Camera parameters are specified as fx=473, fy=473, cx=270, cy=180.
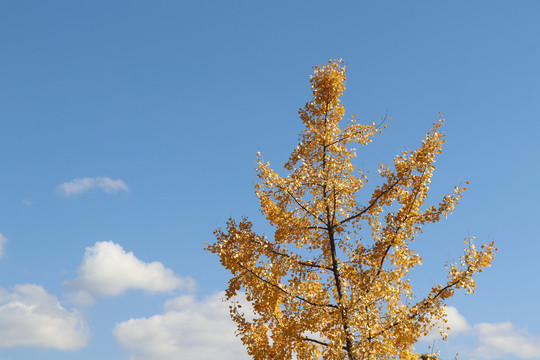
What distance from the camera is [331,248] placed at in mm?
10344

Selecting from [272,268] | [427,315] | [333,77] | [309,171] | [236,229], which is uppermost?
[333,77]

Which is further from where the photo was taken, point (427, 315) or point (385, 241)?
point (385, 241)

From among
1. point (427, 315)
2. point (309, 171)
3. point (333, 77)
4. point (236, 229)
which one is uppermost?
point (333, 77)

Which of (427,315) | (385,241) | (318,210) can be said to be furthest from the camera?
(318,210)

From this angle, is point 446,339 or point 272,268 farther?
point 272,268

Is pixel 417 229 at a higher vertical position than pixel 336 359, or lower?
higher

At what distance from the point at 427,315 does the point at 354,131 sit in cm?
420

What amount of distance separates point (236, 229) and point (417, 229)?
389 centimetres

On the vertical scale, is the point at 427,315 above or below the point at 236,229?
below

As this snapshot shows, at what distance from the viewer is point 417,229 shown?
32.1 ft

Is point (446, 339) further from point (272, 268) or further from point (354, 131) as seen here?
point (354, 131)

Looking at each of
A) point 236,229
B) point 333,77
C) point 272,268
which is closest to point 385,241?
point 272,268

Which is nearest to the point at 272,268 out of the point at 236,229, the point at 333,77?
the point at 236,229

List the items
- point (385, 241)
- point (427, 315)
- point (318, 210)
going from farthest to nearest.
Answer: point (318, 210), point (385, 241), point (427, 315)
